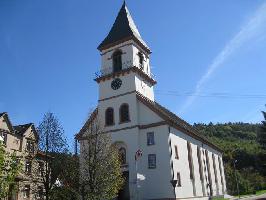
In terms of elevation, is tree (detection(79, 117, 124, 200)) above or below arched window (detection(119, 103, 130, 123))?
below

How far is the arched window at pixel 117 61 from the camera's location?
143 ft

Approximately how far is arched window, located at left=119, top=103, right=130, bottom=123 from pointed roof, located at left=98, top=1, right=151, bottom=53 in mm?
8678

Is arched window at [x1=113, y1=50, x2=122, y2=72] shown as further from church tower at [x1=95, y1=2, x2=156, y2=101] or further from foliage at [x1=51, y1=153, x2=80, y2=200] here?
foliage at [x1=51, y1=153, x2=80, y2=200]

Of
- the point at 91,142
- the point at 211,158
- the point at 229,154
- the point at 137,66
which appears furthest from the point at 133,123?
the point at 229,154

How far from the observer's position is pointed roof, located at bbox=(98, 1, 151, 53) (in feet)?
145

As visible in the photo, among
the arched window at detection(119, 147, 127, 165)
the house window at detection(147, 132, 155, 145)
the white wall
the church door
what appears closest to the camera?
the church door

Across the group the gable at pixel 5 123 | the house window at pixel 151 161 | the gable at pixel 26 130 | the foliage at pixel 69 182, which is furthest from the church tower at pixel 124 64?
the foliage at pixel 69 182

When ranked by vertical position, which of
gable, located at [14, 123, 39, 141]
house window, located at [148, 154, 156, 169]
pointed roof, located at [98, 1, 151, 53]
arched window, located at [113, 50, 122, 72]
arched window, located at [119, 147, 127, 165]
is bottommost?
house window, located at [148, 154, 156, 169]

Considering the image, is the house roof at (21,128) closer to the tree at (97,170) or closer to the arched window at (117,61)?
the arched window at (117,61)

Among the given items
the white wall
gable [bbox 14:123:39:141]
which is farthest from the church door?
gable [bbox 14:123:39:141]

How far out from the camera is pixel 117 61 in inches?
1740

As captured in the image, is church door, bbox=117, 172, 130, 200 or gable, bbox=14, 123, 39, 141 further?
gable, bbox=14, 123, 39, 141

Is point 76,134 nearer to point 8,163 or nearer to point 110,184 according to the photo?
point 110,184

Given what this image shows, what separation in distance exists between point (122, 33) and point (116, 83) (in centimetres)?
706
